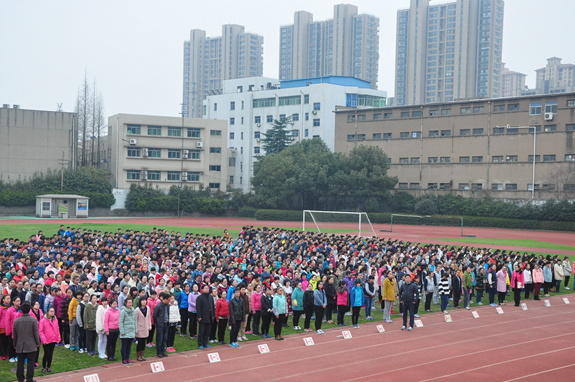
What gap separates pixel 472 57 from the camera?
122000 mm

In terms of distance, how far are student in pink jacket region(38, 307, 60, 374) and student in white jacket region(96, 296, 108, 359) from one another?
85 cm

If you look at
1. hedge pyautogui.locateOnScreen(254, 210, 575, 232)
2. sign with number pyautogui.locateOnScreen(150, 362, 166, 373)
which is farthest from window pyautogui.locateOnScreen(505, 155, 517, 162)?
sign with number pyautogui.locateOnScreen(150, 362, 166, 373)

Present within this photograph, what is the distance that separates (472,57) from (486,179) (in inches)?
2853

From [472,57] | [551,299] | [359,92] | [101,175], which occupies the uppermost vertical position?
[472,57]

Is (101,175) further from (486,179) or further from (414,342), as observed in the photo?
(414,342)

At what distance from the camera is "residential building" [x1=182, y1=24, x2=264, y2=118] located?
148750mm

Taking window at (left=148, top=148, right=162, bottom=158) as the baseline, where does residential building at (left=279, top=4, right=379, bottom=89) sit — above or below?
above

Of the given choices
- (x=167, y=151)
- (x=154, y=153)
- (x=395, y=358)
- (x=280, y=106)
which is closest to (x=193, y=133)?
(x=167, y=151)

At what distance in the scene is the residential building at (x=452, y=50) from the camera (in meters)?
121

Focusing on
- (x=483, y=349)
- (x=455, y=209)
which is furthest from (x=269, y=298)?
(x=455, y=209)

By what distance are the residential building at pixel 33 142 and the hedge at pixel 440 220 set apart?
24.9 meters

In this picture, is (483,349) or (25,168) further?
(25,168)

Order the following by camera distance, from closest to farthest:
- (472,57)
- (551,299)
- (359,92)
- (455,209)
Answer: (551,299) → (455,209) → (359,92) → (472,57)

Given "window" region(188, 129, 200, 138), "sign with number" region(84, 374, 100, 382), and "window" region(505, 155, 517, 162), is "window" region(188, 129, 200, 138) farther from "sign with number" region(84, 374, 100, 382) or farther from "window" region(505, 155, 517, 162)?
"sign with number" region(84, 374, 100, 382)
